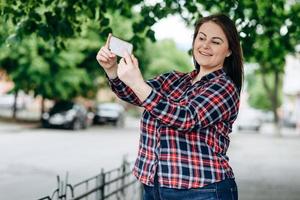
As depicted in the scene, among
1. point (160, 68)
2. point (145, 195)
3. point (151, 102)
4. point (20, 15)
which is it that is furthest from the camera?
point (160, 68)

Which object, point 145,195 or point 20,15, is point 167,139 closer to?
point 145,195

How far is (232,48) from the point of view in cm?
253

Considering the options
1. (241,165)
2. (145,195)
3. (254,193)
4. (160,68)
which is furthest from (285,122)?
(145,195)

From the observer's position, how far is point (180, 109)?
7.22 feet

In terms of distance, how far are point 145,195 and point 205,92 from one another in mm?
536

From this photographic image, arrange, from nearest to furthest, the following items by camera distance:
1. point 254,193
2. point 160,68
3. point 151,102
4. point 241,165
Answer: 1. point 151,102
2. point 254,193
3. point 241,165
4. point 160,68

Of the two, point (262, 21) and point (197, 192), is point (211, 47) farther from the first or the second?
point (262, 21)

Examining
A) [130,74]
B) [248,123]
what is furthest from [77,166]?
[248,123]

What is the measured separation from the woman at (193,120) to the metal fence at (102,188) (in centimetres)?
234

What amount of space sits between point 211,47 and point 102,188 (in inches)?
169

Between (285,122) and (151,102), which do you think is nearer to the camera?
(151,102)

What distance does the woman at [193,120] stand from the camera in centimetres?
221

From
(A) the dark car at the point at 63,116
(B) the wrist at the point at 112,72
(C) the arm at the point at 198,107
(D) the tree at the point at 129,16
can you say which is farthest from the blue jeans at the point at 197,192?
(A) the dark car at the point at 63,116

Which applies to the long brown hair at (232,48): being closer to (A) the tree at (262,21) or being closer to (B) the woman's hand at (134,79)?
(B) the woman's hand at (134,79)
